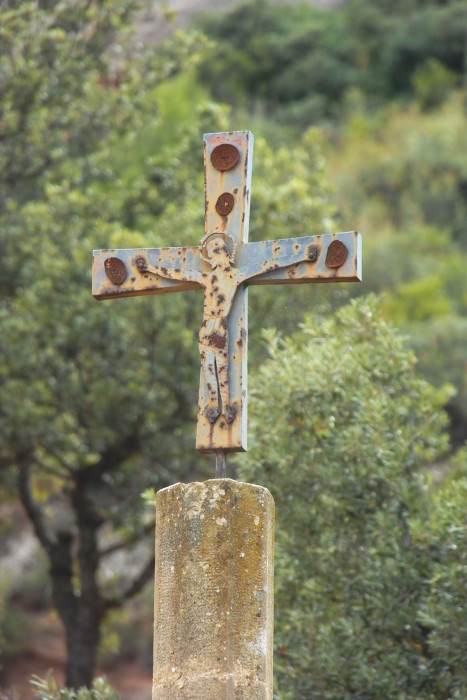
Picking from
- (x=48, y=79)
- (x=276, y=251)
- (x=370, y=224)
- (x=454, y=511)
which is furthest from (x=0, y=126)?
(x=370, y=224)

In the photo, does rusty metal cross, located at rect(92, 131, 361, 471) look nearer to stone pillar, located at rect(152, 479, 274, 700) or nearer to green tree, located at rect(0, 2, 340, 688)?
stone pillar, located at rect(152, 479, 274, 700)

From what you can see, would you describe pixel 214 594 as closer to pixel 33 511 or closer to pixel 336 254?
pixel 336 254

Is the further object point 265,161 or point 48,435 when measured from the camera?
point 265,161

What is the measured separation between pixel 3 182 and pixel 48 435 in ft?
10.4

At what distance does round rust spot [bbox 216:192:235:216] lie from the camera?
7141mm

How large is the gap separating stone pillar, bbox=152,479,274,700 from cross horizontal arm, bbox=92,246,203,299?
4.14 feet

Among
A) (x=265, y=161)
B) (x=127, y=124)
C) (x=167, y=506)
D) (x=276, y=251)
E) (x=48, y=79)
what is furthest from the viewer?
(x=265, y=161)

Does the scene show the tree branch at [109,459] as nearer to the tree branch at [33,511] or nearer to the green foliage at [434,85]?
the tree branch at [33,511]

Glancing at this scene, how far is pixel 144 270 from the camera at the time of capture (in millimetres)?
7332

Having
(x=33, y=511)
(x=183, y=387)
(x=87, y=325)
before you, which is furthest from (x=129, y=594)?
(x=87, y=325)

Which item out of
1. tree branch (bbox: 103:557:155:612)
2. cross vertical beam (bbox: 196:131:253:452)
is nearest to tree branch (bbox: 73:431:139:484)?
tree branch (bbox: 103:557:155:612)

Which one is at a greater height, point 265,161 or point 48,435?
point 265,161

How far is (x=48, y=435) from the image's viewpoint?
657 inches

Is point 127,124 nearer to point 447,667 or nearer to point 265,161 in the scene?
point 265,161
